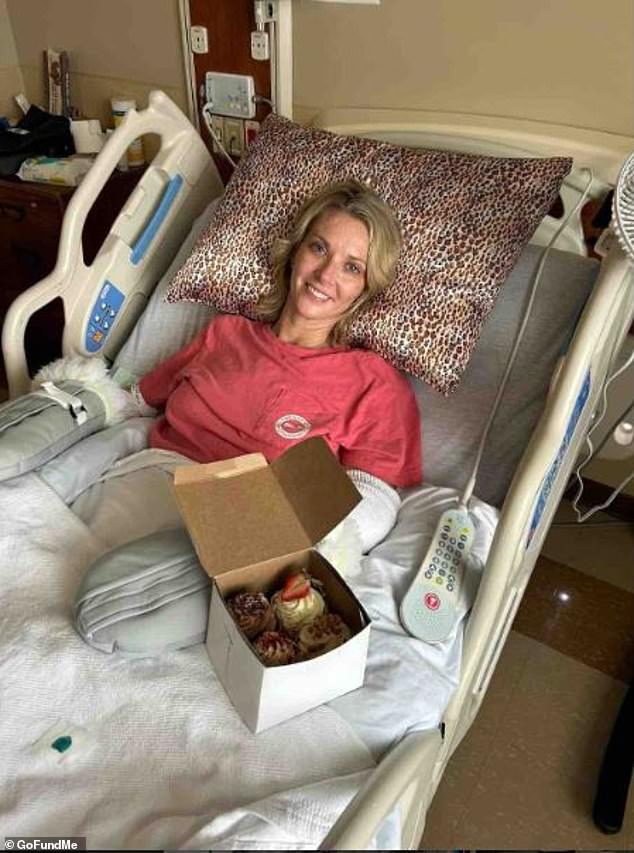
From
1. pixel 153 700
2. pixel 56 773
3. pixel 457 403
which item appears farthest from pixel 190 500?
pixel 457 403

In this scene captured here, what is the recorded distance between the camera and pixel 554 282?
1.50 metres

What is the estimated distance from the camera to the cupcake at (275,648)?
0.96 meters

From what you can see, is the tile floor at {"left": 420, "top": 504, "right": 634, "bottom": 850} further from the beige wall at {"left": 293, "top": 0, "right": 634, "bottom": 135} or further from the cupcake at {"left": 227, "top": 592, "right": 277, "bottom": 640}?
the beige wall at {"left": 293, "top": 0, "right": 634, "bottom": 135}

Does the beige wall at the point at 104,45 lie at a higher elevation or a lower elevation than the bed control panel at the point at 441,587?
higher

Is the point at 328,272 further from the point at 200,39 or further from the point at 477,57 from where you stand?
the point at 200,39

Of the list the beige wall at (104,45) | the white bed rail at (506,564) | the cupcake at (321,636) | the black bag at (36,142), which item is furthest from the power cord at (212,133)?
the cupcake at (321,636)

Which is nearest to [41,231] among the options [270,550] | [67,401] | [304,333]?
[67,401]

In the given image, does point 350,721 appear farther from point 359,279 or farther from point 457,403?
point 359,279

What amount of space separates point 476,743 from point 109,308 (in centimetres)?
132

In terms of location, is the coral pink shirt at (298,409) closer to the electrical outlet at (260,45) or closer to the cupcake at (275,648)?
the cupcake at (275,648)

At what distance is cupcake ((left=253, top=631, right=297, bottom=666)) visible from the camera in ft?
3.14

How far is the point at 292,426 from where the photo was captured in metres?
1.43

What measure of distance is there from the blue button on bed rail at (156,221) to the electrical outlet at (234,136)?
1.18 feet

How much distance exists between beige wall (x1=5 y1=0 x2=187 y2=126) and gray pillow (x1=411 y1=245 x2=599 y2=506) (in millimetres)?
1321
